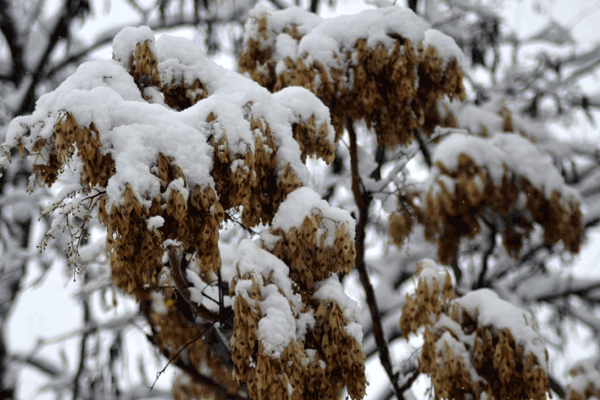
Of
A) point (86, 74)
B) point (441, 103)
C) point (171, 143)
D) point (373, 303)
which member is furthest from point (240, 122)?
point (441, 103)

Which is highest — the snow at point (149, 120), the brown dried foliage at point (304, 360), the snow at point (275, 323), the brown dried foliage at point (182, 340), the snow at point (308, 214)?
the snow at point (149, 120)

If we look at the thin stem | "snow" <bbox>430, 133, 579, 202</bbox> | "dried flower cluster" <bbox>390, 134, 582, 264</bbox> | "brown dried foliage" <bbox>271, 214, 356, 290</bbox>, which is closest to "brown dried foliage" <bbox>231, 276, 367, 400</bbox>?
"brown dried foliage" <bbox>271, 214, 356, 290</bbox>

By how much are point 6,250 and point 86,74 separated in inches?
171

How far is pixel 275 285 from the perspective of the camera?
7.14 feet

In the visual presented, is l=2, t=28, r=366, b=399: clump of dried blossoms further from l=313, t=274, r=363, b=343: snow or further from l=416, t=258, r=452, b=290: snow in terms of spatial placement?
l=416, t=258, r=452, b=290: snow

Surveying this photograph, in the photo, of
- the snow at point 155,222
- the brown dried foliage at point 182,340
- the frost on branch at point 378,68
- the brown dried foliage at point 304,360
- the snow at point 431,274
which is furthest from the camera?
the brown dried foliage at point 182,340

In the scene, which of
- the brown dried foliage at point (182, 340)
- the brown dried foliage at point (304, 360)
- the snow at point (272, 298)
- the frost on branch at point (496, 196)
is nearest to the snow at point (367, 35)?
the frost on branch at point (496, 196)

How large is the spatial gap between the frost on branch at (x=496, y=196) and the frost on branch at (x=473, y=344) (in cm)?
127

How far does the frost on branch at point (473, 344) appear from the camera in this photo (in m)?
2.70

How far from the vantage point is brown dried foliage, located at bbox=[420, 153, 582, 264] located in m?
4.14

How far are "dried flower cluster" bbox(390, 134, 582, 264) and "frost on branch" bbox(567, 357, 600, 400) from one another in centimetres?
98

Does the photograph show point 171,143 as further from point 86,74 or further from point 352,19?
point 352,19

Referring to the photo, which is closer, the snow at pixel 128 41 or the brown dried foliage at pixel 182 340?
the snow at pixel 128 41

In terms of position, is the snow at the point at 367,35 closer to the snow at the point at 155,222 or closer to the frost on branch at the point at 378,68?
the frost on branch at the point at 378,68
